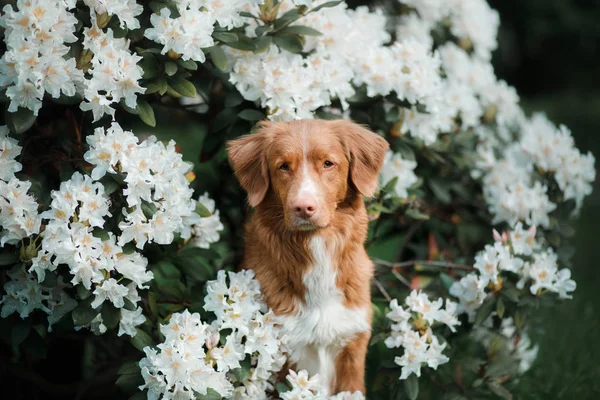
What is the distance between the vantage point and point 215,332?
11.3ft

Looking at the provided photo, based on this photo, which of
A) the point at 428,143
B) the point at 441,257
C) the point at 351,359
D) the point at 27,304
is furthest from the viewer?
the point at 441,257

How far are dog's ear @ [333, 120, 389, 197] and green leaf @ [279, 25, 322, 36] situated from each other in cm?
54

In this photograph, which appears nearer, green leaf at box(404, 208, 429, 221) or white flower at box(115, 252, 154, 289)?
white flower at box(115, 252, 154, 289)

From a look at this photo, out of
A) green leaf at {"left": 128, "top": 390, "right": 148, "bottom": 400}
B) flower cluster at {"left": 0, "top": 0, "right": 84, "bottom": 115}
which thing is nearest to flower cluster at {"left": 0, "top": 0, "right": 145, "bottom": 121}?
flower cluster at {"left": 0, "top": 0, "right": 84, "bottom": 115}

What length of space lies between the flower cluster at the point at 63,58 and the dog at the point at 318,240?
708mm

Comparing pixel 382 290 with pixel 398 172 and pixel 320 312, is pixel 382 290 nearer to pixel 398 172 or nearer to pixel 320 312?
pixel 398 172

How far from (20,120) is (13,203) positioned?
38cm

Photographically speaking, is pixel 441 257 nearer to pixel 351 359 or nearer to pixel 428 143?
pixel 428 143

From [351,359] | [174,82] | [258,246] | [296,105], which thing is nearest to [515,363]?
[351,359]

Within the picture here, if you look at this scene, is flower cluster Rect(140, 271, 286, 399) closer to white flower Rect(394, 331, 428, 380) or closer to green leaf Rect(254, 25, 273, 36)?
white flower Rect(394, 331, 428, 380)

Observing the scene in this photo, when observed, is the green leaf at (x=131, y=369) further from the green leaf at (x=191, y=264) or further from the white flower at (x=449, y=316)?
the white flower at (x=449, y=316)

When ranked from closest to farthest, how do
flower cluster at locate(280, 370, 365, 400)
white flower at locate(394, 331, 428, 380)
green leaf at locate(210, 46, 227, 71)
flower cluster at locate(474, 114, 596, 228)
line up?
flower cluster at locate(280, 370, 365, 400) → green leaf at locate(210, 46, 227, 71) → white flower at locate(394, 331, 428, 380) → flower cluster at locate(474, 114, 596, 228)

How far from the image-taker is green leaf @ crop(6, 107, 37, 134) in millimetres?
3215

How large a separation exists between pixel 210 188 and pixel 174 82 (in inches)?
48.8
